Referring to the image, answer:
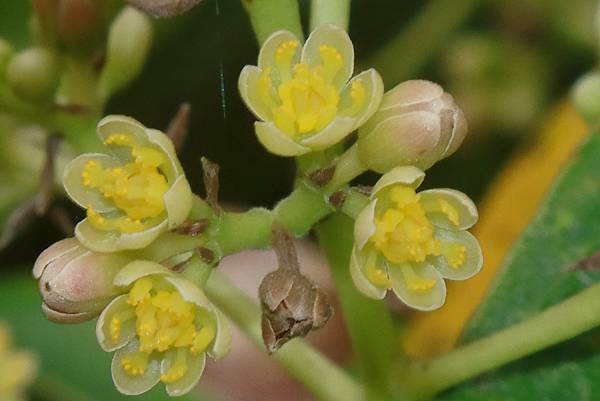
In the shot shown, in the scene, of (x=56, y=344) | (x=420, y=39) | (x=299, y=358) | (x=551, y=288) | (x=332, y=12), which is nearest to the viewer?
(x=332, y=12)

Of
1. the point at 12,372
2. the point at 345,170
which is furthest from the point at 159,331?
the point at 12,372

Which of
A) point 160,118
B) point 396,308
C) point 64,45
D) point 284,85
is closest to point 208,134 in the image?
point 160,118

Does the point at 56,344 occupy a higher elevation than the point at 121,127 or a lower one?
lower

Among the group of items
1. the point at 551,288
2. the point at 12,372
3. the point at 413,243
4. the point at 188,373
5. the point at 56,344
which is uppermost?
the point at 413,243

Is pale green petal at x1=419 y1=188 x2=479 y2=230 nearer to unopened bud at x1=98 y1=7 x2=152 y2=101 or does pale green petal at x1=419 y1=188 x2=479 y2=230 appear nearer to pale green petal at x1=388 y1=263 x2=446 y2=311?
pale green petal at x1=388 y1=263 x2=446 y2=311

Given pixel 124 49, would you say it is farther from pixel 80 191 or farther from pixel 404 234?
pixel 404 234

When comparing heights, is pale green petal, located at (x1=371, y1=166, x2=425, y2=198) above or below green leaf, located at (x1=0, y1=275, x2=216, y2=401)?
above

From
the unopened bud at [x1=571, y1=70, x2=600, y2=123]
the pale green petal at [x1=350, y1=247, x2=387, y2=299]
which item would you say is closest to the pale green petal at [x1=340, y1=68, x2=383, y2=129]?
the pale green petal at [x1=350, y1=247, x2=387, y2=299]
